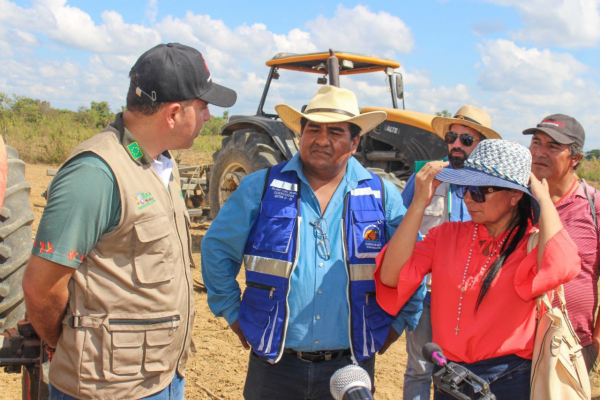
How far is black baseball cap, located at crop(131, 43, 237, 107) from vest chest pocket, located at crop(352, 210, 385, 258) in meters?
0.85

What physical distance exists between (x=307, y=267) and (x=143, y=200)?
2.70ft

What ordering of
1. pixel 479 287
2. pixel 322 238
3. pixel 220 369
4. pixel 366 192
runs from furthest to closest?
pixel 220 369 → pixel 366 192 → pixel 322 238 → pixel 479 287

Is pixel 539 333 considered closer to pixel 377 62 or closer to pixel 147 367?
pixel 147 367

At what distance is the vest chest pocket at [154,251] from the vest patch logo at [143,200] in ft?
0.17

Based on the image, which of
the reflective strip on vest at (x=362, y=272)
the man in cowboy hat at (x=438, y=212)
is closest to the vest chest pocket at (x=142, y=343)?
the reflective strip on vest at (x=362, y=272)

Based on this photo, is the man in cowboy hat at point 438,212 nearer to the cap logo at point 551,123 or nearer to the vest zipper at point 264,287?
the cap logo at point 551,123

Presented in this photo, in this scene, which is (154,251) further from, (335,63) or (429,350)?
(335,63)

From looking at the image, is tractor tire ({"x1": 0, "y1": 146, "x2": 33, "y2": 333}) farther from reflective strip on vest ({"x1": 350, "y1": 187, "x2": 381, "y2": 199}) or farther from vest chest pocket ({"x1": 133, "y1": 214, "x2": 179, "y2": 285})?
reflective strip on vest ({"x1": 350, "y1": 187, "x2": 381, "y2": 199})

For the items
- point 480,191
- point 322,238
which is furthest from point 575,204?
point 322,238

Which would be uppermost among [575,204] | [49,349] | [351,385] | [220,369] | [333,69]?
[333,69]

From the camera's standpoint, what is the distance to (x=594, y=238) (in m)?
2.68

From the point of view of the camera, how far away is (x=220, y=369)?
3975 mm

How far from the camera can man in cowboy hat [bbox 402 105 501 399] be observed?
2.91 metres

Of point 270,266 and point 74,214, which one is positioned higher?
point 74,214
